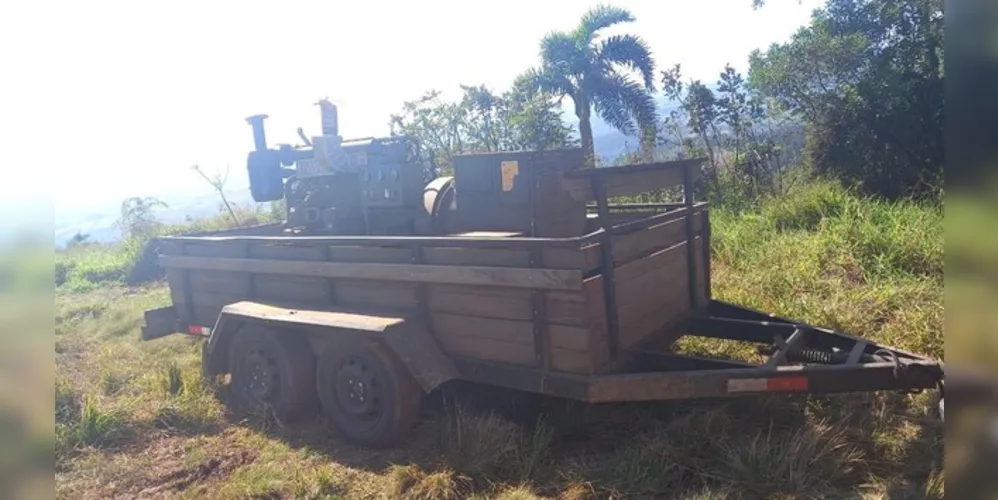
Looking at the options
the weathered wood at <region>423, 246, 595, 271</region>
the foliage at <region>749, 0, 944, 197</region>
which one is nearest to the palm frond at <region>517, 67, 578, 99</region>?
the foliage at <region>749, 0, 944, 197</region>

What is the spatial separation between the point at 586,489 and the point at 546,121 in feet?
33.0

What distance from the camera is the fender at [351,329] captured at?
4.16 metres

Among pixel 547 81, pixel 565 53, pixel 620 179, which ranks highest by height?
pixel 565 53

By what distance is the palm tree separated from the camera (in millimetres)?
14398

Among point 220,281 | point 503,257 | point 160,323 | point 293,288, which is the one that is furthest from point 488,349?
point 160,323

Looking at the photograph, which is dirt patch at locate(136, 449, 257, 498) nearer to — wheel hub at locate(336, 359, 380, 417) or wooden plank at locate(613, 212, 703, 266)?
wheel hub at locate(336, 359, 380, 417)

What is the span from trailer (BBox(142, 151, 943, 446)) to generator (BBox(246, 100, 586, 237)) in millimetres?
18

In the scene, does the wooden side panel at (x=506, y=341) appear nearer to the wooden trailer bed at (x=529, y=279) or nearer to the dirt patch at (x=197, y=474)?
the wooden trailer bed at (x=529, y=279)

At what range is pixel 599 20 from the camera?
1445 cm

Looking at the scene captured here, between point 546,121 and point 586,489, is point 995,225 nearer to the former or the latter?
point 586,489

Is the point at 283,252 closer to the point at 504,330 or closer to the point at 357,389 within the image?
the point at 357,389

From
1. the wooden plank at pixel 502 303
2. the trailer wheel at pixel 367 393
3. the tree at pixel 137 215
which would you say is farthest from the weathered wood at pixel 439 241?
the tree at pixel 137 215

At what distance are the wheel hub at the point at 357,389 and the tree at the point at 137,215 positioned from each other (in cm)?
Result: 1192

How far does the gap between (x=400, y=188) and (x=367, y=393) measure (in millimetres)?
1823
